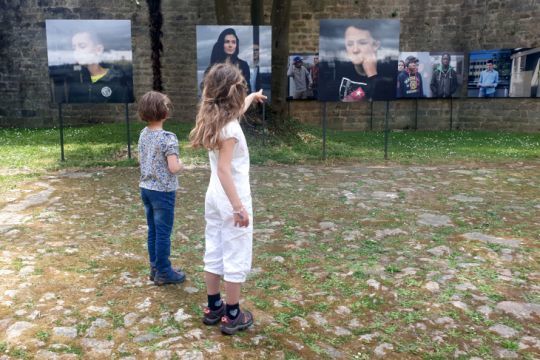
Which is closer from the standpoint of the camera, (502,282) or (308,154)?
(502,282)

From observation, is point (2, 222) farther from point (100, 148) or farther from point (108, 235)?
point (100, 148)

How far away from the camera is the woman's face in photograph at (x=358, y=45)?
9883 millimetres

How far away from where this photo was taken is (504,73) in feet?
50.7

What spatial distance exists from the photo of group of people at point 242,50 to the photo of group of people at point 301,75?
19.6 feet

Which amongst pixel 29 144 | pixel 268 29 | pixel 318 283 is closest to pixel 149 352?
pixel 318 283

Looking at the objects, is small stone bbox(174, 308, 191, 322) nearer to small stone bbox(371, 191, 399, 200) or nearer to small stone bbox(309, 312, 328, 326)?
small stone bbox(309, 312, 328, 326)

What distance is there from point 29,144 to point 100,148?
2.32m

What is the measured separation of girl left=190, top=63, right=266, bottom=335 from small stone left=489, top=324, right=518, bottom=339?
5.10 ft

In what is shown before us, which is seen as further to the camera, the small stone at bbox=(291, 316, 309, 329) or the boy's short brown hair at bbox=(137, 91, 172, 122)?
the boy's short brown hair at bbox=(137, 91, 172, 122)

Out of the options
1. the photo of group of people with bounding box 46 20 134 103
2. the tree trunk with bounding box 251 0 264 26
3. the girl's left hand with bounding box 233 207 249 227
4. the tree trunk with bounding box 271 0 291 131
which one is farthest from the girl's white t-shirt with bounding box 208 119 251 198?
the tree trunk with bounding box 251 0 264 26

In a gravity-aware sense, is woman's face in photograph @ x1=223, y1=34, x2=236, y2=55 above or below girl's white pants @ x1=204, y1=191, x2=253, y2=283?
above

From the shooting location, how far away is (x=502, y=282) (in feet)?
12.5

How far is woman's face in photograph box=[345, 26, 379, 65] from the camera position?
988 cm

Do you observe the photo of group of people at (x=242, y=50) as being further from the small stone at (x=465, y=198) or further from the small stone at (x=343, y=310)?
the small stone at (x=343, y=310)
